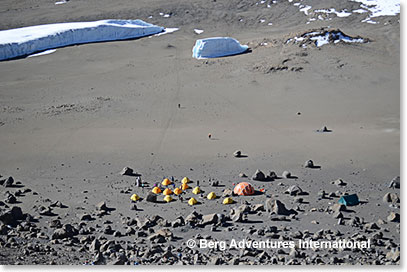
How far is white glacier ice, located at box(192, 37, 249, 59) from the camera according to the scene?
26.2m

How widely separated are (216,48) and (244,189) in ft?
44.3

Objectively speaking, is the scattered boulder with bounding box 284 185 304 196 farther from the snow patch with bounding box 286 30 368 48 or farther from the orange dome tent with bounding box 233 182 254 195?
the snow patch with bounding box 286 30 368 48

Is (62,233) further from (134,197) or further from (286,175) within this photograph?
(286,175)

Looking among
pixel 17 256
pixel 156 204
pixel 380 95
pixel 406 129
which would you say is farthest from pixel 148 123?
pixel 406 129

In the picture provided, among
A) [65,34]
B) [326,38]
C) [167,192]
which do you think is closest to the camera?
[167,192]

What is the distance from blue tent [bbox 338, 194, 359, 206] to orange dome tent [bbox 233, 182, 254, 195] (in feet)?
6.94

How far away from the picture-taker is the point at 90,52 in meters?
28.0

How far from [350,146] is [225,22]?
1756cm

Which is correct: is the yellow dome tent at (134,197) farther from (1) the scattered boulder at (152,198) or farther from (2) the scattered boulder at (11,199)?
(2) the scattered boulder at (11,199)

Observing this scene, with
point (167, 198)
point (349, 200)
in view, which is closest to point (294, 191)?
point (349, 200)

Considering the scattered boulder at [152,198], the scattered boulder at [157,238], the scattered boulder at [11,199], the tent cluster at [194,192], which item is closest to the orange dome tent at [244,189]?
the tent cluster at [194,192]

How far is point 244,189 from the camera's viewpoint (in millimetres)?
13820

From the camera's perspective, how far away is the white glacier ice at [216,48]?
26.2 meters

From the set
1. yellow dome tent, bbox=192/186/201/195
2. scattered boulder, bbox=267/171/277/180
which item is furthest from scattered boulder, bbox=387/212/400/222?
yellow dome tent, bbox=192/186/201/195
